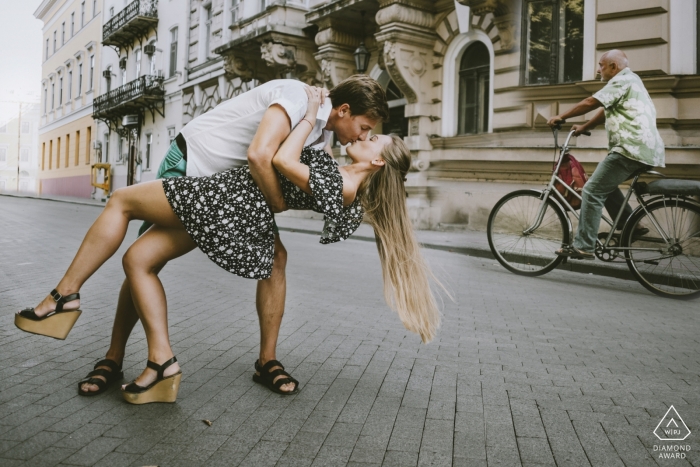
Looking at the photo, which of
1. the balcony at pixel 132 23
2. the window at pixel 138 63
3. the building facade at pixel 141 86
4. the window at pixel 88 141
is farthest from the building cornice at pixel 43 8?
the window at pixel 138 63

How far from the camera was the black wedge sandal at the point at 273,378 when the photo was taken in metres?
3.00

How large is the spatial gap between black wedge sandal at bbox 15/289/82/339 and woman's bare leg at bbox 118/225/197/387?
252 millimetres

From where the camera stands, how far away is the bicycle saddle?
5895mm

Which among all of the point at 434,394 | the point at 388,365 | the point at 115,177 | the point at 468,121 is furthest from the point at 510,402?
the point at 115,177

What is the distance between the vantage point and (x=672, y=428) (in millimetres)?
2654

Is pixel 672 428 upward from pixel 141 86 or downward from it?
downward

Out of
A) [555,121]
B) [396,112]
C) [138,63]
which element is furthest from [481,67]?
[138,63]

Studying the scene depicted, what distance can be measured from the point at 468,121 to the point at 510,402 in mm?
12558

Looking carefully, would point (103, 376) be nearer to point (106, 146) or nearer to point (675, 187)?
point (675, 187)

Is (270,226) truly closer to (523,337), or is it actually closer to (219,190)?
(219,190)

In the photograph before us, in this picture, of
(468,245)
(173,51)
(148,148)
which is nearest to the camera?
(468,245)

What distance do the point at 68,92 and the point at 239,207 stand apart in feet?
158

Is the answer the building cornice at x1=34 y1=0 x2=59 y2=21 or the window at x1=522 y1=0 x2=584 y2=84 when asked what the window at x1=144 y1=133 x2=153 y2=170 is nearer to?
the window at x1=522 y1=0 x2=584 y2=84

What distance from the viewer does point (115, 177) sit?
3541 cm
